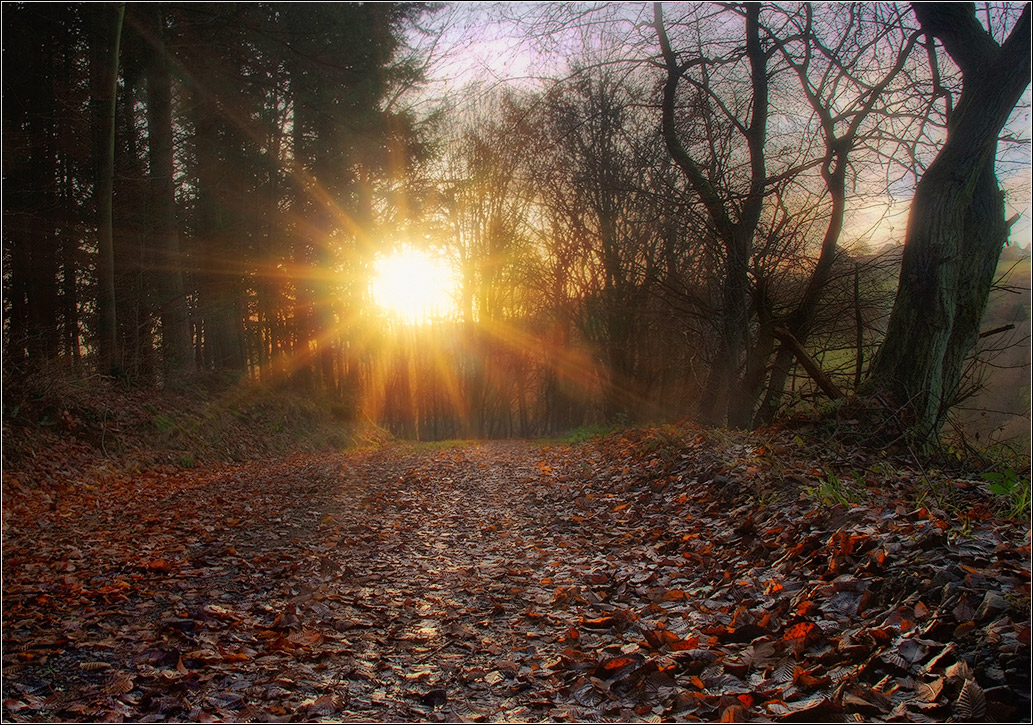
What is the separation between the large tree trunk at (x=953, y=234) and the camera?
6.52 metres

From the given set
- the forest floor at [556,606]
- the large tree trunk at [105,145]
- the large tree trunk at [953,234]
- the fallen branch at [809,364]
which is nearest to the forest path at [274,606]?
the forest floor at [556,606]

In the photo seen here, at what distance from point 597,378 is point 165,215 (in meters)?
14.8

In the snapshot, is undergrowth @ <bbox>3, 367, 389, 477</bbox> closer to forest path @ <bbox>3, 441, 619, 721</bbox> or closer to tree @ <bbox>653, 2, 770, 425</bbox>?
forest path @ <bbox>3, 441, 619, 721</bbox>

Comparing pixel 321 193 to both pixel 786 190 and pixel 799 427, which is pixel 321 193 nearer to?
pixel 786 190

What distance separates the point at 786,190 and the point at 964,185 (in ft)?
10.1

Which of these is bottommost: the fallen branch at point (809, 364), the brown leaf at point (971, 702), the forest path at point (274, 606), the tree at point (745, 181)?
the forest path at point (274, 606)

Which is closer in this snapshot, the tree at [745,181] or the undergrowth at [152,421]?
the undergrowth at [152,421]

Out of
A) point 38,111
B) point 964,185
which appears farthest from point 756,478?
point 38,111

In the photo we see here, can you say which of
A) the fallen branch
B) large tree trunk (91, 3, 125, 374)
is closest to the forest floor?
the fallen branch

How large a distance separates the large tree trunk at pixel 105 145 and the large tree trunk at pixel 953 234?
42.0 feet

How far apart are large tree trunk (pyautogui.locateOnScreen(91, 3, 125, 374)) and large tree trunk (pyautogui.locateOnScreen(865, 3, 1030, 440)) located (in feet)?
42.0

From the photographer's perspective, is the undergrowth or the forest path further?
the undergrowth

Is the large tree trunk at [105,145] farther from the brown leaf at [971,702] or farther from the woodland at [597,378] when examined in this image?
the brown leaf at [971,702]

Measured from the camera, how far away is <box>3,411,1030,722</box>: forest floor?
9.53ft
